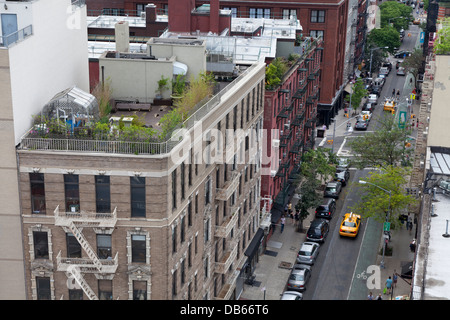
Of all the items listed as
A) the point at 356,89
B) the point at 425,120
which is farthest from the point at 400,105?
the point at 425,120

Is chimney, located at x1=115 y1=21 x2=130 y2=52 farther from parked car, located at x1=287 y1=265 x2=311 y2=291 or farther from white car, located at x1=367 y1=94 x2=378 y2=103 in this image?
white car, located at x1=367 y1=94 x2=378 y2=103

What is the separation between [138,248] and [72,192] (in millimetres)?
5110

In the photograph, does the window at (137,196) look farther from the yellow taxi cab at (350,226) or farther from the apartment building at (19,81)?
the yellow taxi cab at (350,226)

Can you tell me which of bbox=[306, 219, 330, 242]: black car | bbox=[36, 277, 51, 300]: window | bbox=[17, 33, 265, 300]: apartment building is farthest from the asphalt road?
bbox=[36, 277, 51, 300]: window

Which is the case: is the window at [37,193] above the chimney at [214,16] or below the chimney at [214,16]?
below

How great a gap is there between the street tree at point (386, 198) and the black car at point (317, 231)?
388 cm

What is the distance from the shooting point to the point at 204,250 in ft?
176

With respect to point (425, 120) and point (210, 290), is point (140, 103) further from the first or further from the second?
point (425, 120)

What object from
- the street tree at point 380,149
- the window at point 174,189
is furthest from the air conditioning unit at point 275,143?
the window at point 174,189

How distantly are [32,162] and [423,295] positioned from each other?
24848 millimetres

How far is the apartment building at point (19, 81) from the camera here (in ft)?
138

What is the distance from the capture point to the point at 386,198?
247 feet

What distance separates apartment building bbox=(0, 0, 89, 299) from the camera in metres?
42.2

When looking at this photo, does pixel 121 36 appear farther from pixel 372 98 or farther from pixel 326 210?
pixel 372 98
